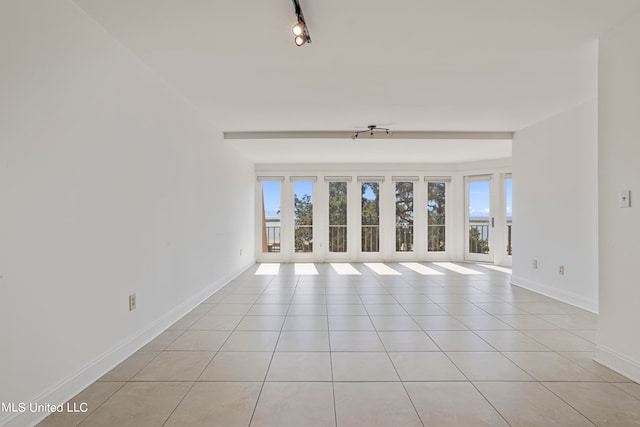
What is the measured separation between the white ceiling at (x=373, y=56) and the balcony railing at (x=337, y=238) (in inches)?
141

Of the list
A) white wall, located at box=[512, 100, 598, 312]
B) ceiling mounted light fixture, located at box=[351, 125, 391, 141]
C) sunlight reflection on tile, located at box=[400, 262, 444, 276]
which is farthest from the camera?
sunlight reflection on tile, located at box=[400, 262, 444, 276]

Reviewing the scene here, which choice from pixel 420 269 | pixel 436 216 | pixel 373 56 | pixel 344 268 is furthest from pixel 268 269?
pixel 373 56

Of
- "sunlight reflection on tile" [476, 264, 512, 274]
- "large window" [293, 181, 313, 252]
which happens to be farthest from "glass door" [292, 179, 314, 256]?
"sunlight reflection on tile" [476, 264, 512, 274]

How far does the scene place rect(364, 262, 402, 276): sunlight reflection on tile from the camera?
610cm

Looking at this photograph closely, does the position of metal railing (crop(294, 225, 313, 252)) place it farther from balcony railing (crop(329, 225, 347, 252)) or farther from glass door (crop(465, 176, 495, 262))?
glass door (crop(465, 176, 495, 262))

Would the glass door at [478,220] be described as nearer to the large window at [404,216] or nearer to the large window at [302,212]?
the large window at [404,216]

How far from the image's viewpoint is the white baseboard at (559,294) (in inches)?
143

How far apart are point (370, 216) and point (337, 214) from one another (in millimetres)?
767

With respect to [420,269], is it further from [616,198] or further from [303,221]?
[616,198]

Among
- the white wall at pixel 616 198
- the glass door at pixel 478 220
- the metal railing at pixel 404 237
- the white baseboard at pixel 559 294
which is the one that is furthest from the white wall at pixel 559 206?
the metal railing at pixel 404 237

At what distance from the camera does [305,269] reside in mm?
6555

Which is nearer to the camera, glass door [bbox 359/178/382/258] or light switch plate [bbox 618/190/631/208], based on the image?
light switch plate [bbox 618/190/631/208]

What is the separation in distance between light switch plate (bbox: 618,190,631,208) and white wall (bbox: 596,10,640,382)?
22 millimetres

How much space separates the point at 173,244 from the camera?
130 inches
